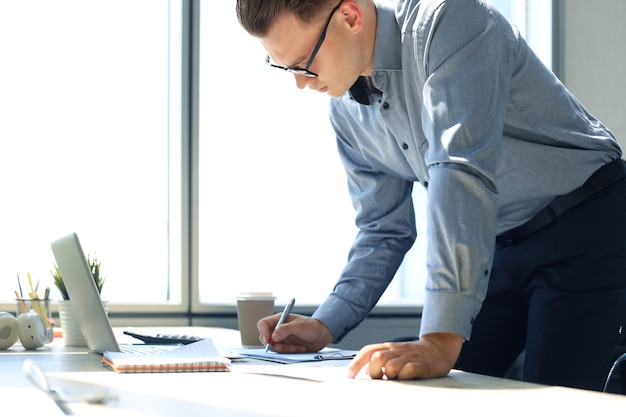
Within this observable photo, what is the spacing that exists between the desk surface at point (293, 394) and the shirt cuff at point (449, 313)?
78mm

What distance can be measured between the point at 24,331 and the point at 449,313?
3.74 feet

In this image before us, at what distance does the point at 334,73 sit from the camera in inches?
67.0

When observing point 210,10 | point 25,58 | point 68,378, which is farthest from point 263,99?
point 68,378

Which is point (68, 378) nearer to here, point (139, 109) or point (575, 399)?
point (575, 399)

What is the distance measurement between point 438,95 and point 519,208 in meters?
0.41

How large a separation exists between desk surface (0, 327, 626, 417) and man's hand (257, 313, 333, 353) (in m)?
0.34

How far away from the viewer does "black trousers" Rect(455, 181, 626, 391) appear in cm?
160

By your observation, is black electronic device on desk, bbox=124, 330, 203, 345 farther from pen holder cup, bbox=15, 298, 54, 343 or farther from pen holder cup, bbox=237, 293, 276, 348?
pen holder cup, bbox=15, 298, 54, 343

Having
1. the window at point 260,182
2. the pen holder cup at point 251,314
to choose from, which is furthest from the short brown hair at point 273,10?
the window at point 260,182

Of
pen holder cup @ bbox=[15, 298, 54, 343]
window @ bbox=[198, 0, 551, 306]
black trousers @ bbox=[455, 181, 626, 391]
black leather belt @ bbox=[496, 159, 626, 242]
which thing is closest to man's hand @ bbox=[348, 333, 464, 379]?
black trousers @ bbox=[455, 181, 626, 391]

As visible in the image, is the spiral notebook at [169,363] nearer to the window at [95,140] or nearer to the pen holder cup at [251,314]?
the pen holder cup at [251,314]

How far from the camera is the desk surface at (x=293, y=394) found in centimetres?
93

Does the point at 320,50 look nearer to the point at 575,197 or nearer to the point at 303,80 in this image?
the point at 303,80

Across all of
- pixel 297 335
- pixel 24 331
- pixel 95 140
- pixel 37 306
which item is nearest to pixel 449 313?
pixel 297 335
